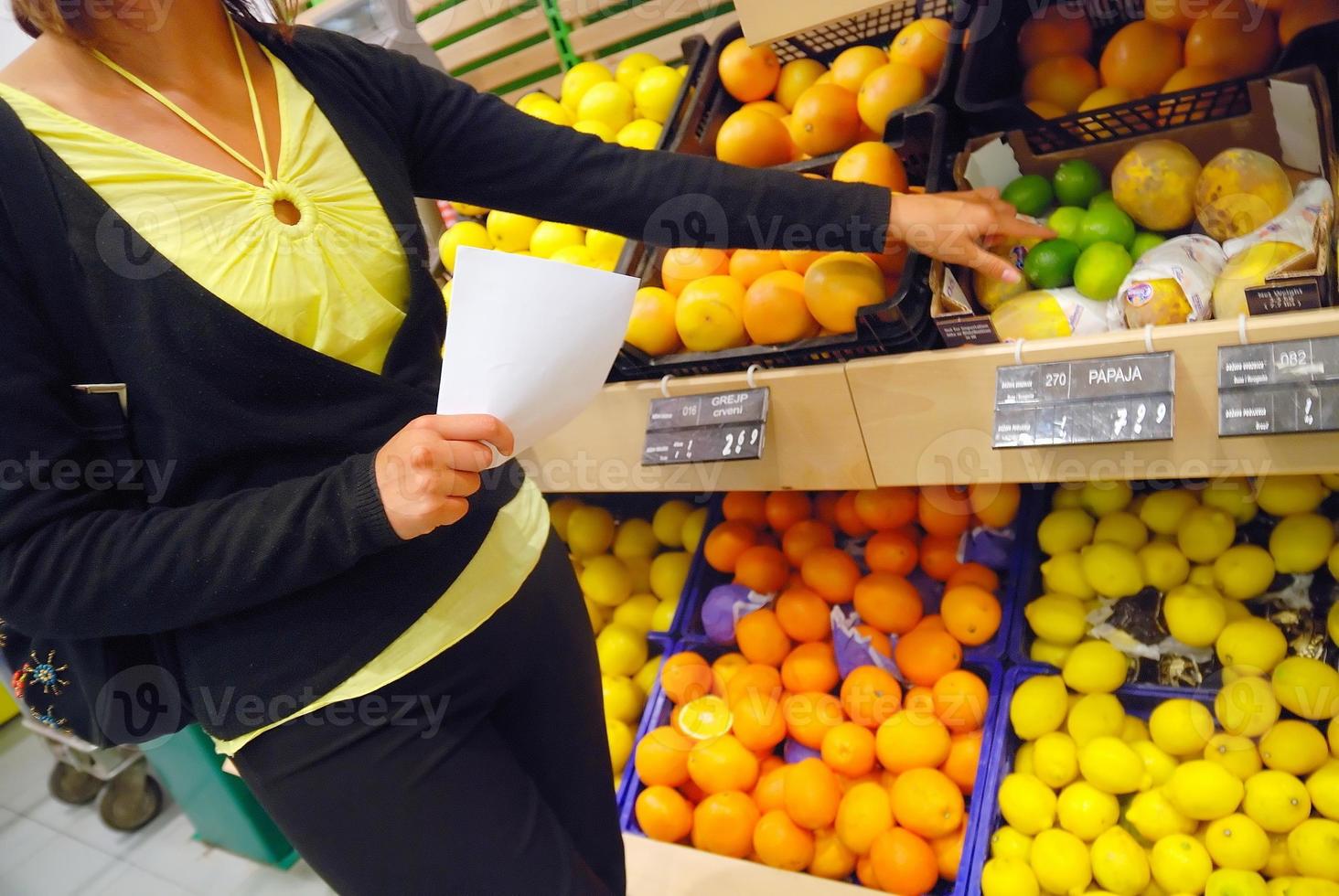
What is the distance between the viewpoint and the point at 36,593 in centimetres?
72

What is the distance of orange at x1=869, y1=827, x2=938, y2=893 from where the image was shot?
1365mm

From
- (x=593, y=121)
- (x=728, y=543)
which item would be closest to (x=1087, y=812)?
(x=728, y=543)

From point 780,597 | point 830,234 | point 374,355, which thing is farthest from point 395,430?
point 780,597

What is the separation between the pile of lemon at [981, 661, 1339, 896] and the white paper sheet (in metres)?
0.96

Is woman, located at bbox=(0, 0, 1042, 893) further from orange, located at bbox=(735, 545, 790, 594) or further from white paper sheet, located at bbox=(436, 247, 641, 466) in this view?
orange, located at bbox=(735, 545, 790, 594)

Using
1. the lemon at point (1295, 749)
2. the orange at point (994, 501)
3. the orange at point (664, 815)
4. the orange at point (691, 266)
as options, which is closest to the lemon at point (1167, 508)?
the orange at point (994, 501)

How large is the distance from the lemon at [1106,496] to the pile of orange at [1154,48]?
57cm

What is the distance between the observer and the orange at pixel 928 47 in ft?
4.76

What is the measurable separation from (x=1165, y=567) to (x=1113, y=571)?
0.07m

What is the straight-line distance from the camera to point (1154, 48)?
4.17 feet

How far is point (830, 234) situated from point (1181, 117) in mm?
520

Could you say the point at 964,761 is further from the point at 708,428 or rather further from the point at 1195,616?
the point at 708,428

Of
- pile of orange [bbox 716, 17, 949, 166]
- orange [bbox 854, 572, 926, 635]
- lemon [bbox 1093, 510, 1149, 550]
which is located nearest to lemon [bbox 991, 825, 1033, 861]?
orange [bbox 854, 572, 926, 635]

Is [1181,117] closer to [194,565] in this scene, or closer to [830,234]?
[830,234]
